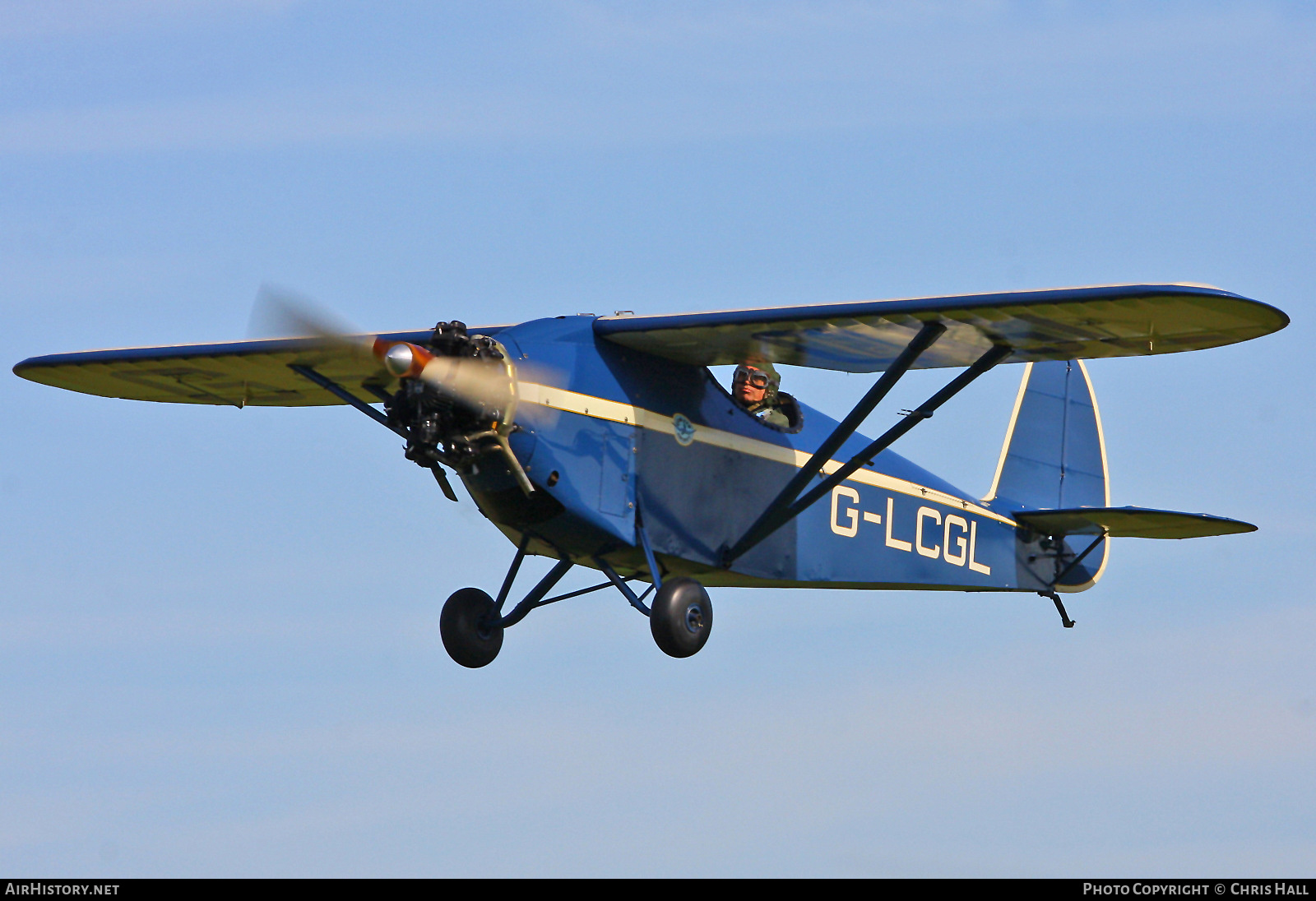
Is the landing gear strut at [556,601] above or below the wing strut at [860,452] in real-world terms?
below

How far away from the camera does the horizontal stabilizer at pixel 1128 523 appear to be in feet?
59.5

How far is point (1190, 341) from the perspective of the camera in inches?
588

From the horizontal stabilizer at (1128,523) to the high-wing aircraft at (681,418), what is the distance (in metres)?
0.05

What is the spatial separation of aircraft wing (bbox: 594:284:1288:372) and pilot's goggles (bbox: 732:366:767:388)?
0.55 ft

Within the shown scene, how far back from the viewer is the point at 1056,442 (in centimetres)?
2156

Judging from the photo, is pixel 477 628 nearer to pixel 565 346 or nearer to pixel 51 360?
pixel 565 346

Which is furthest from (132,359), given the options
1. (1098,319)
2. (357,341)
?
(1098,319)

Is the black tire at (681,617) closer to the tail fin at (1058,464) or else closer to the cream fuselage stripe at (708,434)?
the cream fuselage stripe at (708,434)

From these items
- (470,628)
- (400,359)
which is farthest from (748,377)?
(400,359)

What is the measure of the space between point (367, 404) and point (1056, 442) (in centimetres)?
860

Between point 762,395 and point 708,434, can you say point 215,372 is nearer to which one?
point 708,434

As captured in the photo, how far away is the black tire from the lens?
14852mm

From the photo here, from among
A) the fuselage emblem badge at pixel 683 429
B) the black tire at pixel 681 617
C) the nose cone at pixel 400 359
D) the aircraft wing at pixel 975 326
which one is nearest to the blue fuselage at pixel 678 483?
the fuselage emblem badge at pixel 683 429

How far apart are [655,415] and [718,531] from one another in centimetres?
110
